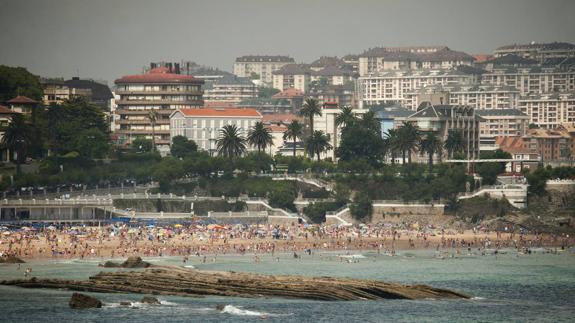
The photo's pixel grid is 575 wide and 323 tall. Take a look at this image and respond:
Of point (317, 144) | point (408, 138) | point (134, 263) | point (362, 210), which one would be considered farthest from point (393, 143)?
point (134, 263)

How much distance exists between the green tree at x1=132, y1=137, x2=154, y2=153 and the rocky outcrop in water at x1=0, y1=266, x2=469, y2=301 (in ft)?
287

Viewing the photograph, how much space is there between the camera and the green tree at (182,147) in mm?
191875

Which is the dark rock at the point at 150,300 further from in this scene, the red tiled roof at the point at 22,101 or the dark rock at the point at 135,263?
the red tiled roof at the point at 22,101

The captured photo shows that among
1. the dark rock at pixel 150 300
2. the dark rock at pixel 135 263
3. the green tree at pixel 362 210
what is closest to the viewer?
the dark rock at pixel 150 300

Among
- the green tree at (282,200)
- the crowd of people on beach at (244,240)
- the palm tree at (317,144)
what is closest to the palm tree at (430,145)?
the palm tree at (317,144)

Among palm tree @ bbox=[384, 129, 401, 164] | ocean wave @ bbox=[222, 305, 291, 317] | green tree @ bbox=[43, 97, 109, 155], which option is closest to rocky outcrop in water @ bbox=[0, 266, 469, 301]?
ocean wave @ bbox=[222, 305, 291, 317]

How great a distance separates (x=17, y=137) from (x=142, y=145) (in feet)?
90.8

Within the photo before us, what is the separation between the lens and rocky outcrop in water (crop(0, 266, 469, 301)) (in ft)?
337

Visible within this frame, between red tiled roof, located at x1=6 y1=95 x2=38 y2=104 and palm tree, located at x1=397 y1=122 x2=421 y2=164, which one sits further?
red tiled roof, located at x1=6 y1=95 x2=38 y2=104

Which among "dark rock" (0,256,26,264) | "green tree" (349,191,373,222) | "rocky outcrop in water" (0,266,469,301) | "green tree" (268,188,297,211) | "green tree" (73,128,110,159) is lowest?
"rocky outcrop in water" (0,266,469,301)

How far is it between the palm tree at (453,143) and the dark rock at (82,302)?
9259 cm

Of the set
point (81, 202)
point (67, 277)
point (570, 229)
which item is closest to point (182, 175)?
point (81, 202)

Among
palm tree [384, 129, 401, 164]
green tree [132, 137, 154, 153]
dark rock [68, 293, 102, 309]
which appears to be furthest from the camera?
green tree [132, 137, 154, 153]

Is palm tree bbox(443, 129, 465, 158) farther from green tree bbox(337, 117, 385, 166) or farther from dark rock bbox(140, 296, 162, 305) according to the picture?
dark rock bbox(140, 296, 162, 305)
